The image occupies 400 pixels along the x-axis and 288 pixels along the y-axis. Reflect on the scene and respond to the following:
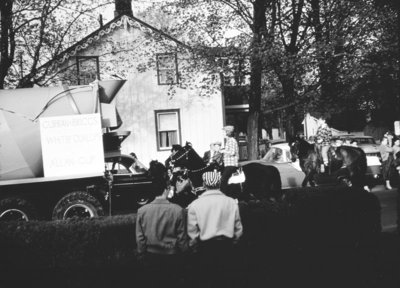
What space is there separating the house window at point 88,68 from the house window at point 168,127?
4017 millimetres

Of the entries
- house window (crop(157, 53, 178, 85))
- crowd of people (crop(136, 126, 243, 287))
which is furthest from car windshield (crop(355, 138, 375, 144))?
crowd of people (crop(136, 126, 243, 287))

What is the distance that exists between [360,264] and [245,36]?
17.4 metres

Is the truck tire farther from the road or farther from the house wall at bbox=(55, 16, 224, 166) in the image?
the house wall at bbox=(55, 16, 224, 166)

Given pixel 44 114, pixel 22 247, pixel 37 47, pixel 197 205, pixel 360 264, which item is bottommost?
pixel 360 264

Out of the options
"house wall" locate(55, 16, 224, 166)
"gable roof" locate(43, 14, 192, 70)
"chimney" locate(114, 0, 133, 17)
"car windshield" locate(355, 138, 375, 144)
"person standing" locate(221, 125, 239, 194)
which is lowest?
"car windshield" locate(355, 138, 375, 144)

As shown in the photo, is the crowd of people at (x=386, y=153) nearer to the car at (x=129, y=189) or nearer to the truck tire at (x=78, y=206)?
the car at (x=129, y=189)

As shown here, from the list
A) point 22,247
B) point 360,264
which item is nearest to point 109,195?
point 22,247

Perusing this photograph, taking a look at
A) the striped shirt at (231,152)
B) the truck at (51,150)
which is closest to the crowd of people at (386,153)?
the striped shirt at (231,152)

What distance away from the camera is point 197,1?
24.9 metres

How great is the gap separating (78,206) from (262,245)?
5236mm

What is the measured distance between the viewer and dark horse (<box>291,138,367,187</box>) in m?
17.8

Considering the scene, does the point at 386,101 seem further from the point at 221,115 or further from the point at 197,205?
the point at 197,205

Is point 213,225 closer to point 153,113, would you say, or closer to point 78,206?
point 78,206

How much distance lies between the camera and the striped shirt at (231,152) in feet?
46.7
